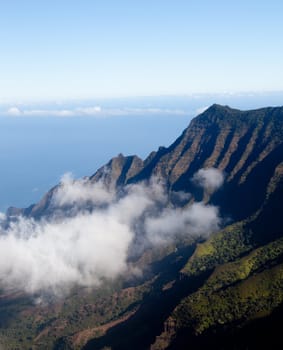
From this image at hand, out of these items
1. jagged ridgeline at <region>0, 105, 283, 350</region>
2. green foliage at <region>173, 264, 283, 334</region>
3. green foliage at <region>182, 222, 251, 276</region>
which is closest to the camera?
jagged ridgeline at <region>0, 105, 283, 350</region>

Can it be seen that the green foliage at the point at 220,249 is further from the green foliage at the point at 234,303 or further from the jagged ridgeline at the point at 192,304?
the green foliage at the point at 234,303

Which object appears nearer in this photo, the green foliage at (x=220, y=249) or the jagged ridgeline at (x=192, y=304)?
the jagged ridgeline at (x=192, y=304)

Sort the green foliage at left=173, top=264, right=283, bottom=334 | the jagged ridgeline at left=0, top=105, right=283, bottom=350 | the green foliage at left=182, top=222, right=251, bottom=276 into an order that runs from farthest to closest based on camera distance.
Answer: the green foliage at left=182, top=222, right=251, bottom=276 < the green foliage at left=173, top=264, right=283, bottom=334 < the jagged ridgeline at left=0, top=105, right=283, bottom=350

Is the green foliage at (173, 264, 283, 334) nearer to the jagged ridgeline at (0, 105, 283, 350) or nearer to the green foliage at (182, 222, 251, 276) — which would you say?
the jagged ridgeline at (0, 105, 283, 350)

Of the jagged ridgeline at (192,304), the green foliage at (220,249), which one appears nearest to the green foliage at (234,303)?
the jagged ridgeline at (192,304)

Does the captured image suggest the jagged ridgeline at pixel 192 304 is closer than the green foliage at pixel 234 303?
Yes

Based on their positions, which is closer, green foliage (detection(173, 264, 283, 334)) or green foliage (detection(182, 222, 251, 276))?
green foliage (detection(173, 264, 283, 334))

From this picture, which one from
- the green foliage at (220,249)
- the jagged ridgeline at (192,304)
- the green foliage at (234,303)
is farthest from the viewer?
the green foliage at (220,249)

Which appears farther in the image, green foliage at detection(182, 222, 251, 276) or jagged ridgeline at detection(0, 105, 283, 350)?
green foliage at detection(182, 222, 251, 276)

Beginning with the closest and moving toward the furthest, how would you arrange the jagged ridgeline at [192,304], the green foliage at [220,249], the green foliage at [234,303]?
the jagged ridgeline at [192,304]
the green foliage at [234,303]
the green foliage at [220,249]

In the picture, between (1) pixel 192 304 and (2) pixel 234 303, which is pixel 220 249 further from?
(2) pixel 234 303

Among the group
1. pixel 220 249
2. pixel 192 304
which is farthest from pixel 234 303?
pixel 220 249

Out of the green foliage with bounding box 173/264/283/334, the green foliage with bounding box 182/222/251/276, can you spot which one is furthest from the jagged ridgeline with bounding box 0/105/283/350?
the green foliage with bounding box 182/222/251/276
